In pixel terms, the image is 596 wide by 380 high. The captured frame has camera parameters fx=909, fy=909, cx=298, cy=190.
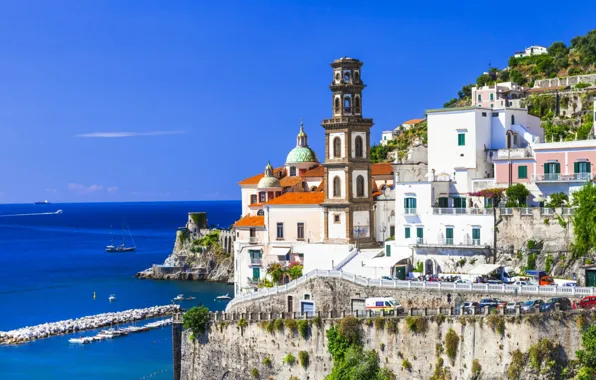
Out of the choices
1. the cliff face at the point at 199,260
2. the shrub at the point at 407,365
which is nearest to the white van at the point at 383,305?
the shrub at the point at 407,365

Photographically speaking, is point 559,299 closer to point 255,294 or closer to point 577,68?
point 255,294

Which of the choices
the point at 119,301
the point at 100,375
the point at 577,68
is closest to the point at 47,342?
the point at 100,375

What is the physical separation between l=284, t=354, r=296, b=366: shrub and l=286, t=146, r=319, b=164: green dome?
126 ft

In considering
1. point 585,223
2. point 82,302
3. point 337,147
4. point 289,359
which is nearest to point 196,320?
point 289,359

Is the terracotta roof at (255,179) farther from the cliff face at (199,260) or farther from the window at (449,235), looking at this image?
the window at (449,235)

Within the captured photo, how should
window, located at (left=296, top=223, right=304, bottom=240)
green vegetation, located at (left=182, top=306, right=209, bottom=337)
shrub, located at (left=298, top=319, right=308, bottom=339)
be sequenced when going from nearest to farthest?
shrub, located at (left=298, top=319, right=308, bottom=339), green vegetation, located at (left=182, top=306, right=209, bottom=337), window, located at (left=296, top=223, right=304, bottom=240)

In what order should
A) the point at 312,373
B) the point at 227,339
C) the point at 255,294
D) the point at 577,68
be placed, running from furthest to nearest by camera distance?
the point at 577,68
the point at 255,294
the point at 227,339
the point at 312,373

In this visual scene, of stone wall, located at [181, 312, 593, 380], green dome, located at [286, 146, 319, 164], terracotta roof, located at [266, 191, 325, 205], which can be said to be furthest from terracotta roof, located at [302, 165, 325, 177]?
stone wall, located at [181, 312, 593, 380]

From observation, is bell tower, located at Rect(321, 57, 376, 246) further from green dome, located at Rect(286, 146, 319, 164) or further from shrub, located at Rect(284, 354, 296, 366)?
green dome, located at Rect(286, 146, 319, 164)

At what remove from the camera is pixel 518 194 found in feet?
187

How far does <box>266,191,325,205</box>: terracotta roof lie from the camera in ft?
236

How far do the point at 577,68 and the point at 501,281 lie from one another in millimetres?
64130

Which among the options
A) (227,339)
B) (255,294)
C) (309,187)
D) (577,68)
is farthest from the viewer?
(577,68)

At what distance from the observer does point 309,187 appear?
3152 inches
